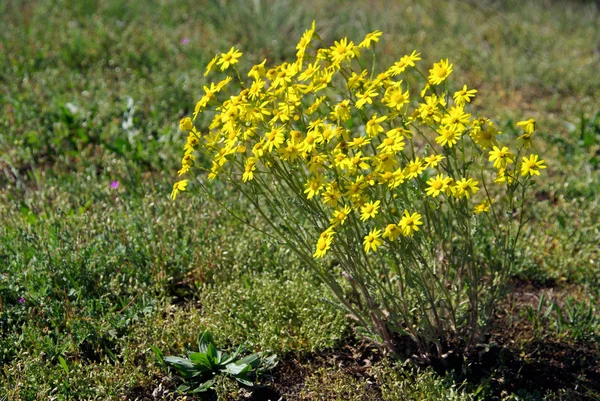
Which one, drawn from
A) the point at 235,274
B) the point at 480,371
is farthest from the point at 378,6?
the point at 480,371

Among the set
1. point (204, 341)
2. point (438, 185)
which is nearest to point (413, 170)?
point (438, 185)

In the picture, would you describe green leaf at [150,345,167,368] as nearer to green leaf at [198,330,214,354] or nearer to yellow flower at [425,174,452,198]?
green leaf at [198,330,214,354]

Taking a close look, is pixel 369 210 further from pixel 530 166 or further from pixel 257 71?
pixel 257 71

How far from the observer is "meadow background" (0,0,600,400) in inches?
117

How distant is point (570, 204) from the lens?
4109 millimetres

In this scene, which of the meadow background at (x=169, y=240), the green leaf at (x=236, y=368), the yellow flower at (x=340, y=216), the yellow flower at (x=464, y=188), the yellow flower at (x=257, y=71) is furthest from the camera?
the meadow background at (x=169, y=240)

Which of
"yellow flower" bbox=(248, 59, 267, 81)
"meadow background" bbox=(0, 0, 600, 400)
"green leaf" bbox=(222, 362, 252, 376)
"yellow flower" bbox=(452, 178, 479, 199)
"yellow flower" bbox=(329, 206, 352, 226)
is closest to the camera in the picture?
"yellow flower" bbox=(452, 178, 479, 199)

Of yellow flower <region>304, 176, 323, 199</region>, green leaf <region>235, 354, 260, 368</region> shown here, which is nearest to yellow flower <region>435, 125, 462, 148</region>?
yellow flower <region>304, 176, 323, 199</region>

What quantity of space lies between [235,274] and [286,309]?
0.39m

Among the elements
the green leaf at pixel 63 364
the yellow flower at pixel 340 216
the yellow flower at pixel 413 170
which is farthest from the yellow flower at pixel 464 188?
the green leaf at pixel 63 364

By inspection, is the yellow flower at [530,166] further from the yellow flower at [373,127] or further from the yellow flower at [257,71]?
the yellow flower at [257,71]

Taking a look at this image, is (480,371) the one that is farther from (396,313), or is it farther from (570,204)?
(570,204)

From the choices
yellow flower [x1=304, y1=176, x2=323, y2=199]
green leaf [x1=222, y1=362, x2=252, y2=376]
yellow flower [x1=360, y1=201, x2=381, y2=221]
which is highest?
yellow flower [x1=304, y1=176, x2=323, y2=199]

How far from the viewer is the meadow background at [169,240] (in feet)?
9.78
